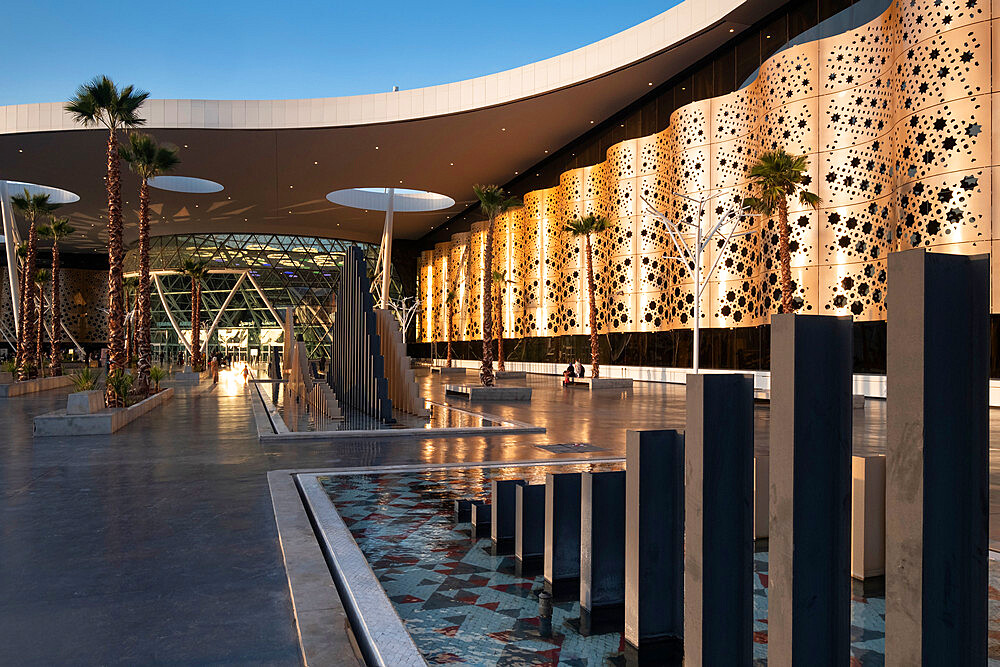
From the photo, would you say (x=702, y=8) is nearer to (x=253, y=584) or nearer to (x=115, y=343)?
(x=115, y=343)

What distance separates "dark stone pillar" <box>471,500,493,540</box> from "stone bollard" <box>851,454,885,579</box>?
2766mm

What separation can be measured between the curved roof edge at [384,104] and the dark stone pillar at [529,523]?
30205 mm

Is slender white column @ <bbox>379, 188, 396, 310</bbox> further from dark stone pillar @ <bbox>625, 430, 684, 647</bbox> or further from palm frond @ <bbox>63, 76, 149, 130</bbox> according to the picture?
dark stone pillar @ <bbox>625, 430, 684, 647</bbox>

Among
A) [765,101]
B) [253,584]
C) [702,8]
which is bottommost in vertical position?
[253,584]

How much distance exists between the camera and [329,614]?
4109mm

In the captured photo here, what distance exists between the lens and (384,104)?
1548 inches

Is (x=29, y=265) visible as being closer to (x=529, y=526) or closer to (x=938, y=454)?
(x=529, y=526)

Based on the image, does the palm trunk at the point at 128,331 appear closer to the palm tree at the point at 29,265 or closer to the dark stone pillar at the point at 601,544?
the palm tree at the point at 29,265

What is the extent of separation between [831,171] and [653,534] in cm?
2715

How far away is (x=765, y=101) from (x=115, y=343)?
2540 cm

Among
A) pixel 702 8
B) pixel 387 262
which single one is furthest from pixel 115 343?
pixel 387 262

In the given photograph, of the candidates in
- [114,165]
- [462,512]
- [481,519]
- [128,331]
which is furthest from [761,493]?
[128,331]

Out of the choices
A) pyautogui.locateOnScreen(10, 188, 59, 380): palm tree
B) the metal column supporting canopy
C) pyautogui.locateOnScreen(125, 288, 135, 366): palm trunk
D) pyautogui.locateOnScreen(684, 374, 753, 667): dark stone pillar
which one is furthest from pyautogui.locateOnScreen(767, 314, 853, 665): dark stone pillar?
pyautogui.locateOnScreen(10, 188, 59, 380): palm tree

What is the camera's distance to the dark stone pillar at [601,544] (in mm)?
4277
